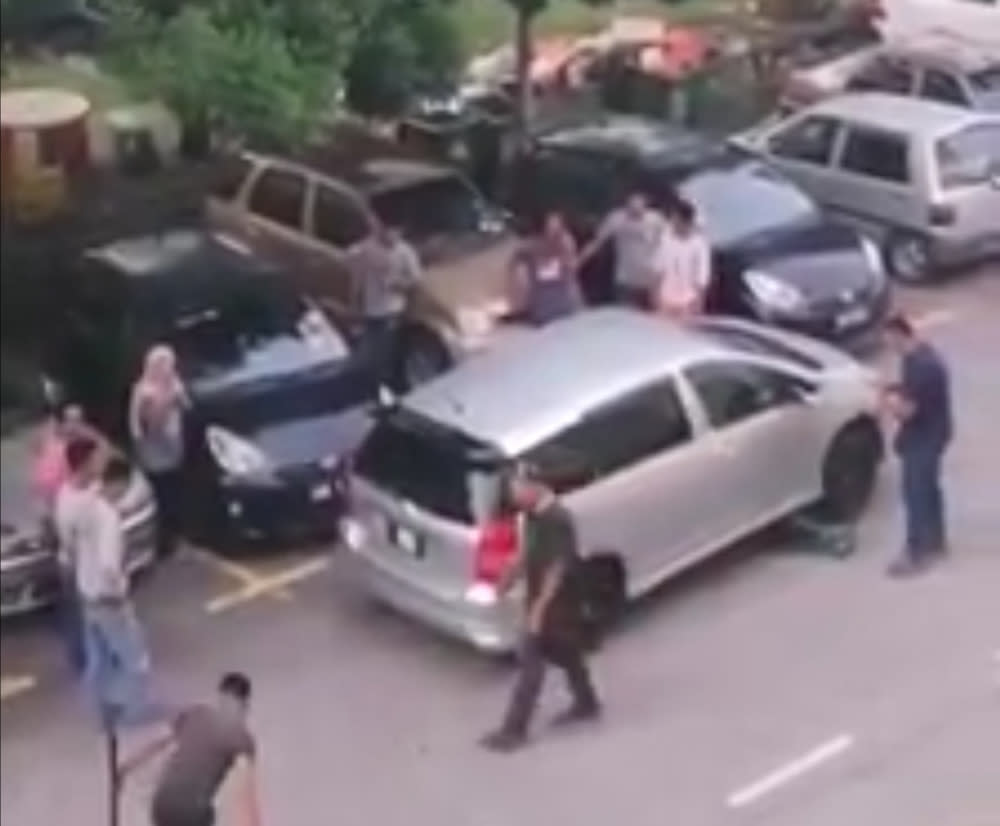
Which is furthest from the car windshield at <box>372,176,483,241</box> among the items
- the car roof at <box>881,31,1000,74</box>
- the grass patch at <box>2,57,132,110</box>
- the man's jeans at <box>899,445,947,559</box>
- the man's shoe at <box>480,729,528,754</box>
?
the grass patch at <box>2,57,132,110</box>

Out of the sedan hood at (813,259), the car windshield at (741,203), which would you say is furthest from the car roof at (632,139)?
the sedan hood at (813,259)

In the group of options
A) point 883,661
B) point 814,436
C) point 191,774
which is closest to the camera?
point 191,774

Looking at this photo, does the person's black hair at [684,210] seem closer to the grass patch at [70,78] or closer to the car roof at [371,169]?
the car roof at [371,169]

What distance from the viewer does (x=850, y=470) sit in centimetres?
816

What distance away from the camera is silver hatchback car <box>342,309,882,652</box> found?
7109mm

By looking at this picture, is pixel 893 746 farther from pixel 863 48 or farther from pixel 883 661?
pixel 863 48

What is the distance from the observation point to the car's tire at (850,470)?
319 inches

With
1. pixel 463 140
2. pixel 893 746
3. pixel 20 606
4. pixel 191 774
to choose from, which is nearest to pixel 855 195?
pixel 463 140

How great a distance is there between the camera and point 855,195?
1088cm

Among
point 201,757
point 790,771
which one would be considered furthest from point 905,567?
point 201,757

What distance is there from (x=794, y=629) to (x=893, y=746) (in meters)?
0.74

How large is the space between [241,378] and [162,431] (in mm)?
1401

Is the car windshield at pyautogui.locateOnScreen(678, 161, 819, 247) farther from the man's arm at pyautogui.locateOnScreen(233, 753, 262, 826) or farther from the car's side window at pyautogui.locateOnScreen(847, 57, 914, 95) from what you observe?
the man's arm at pyautogui.locateOnScreen(233, 753, 262, 826)

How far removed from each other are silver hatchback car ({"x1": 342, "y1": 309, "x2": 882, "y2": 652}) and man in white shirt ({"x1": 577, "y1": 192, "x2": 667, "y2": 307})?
95cm
